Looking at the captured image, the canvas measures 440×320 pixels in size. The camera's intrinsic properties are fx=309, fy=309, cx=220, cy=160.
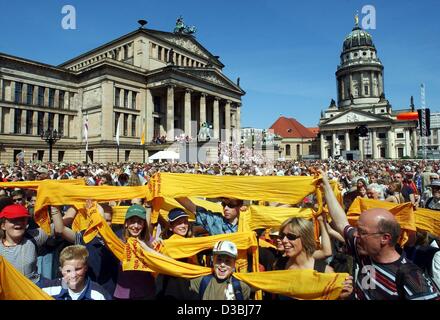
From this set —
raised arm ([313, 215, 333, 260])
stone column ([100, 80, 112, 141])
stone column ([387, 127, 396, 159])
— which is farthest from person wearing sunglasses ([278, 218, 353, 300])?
stone column ([387, 127, 396, 159])

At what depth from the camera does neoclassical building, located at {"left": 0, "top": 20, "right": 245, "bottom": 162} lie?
42.1m

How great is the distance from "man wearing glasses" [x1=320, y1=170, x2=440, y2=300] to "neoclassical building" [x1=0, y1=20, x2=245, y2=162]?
44.8 meters

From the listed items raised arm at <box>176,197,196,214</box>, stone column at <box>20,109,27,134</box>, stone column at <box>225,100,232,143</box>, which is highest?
stone column at <box>225,100,232,143</box>

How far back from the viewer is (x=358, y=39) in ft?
349

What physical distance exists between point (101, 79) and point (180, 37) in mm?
21279

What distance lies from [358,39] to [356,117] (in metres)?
31.2

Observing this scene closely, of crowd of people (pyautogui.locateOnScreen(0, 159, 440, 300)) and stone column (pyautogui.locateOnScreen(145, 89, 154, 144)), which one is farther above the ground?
stone column (pyautogui.locateOnScreen(145, 89, 154, 144))

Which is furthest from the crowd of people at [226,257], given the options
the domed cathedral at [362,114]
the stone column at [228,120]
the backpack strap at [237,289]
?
the domed cathedral at [362,114]

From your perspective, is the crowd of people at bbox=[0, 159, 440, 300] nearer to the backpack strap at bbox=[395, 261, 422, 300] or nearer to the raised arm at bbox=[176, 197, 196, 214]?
the backpack strap at bbox=[395, 261, 422, 300]

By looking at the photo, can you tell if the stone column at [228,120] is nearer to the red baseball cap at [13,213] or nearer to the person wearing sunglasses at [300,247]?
the red baseball cap at [13,213]

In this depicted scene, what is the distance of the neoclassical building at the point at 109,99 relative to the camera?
138ft
